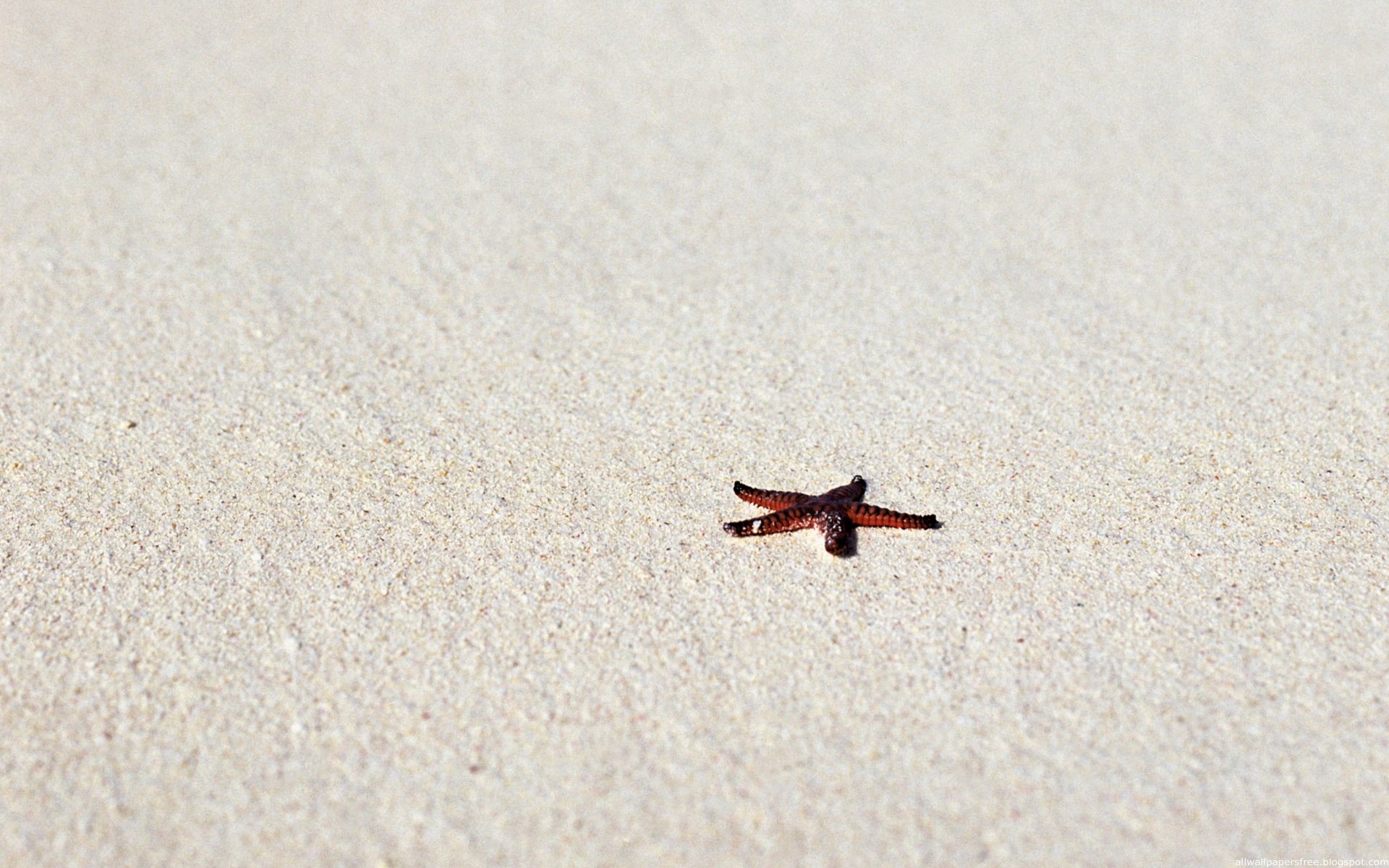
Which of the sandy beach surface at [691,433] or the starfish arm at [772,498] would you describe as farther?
the starfish arm at [772,498]

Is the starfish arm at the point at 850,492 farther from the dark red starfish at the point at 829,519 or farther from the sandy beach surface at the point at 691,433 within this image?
the sandy beach surface at the point at 691,433

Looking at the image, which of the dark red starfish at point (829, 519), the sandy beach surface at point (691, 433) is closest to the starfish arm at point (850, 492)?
the dark red starfish at point (829, 519)

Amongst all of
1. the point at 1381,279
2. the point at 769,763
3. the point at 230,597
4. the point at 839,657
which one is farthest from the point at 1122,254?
the point at 230,597

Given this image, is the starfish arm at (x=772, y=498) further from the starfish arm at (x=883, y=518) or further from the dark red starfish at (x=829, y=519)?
the starfish arm at (x=883, y=518)

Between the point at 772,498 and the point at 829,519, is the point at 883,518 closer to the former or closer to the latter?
the point at 829,519

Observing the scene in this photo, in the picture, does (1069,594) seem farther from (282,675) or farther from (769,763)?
(282,675)

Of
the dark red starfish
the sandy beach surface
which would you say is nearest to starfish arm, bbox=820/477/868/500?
the dark red starfish

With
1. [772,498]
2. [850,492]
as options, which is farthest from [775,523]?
[850,492]
